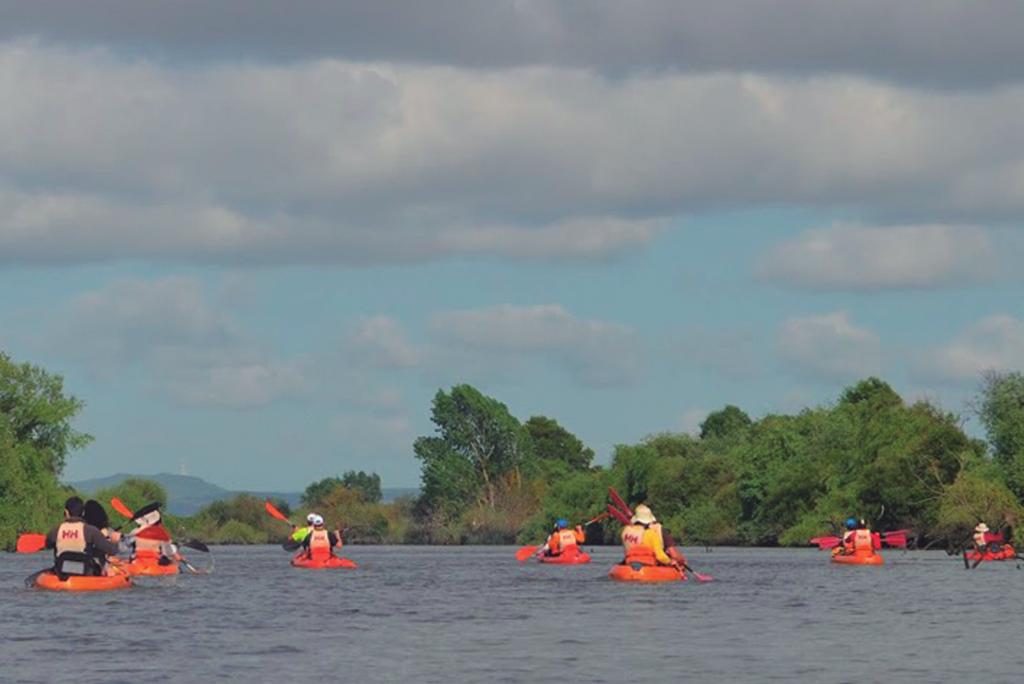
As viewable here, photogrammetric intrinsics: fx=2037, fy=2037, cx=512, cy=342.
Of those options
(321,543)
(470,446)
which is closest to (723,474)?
(470,446)

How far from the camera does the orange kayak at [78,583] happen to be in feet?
173

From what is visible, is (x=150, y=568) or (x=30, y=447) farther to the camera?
(x=30, y=447)

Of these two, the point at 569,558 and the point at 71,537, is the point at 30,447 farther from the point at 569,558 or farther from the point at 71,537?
the point at 71,537

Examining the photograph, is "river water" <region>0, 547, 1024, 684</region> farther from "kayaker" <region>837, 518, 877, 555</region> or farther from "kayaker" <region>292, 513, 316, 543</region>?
"kayaker" <region>292, 513, 316, 543</region>

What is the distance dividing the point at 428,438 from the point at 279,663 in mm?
162132

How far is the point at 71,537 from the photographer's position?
51.9m

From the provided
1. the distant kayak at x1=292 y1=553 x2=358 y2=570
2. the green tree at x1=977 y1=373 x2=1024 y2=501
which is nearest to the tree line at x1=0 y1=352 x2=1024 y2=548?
the green tree at x1=977 y1=373 x2=1024 y2=501

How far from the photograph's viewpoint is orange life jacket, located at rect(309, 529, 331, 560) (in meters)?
79.8

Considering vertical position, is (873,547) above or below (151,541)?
above

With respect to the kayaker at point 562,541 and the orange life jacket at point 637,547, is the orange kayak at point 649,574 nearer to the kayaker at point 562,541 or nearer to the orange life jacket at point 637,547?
the orange life jacket at point 637,547

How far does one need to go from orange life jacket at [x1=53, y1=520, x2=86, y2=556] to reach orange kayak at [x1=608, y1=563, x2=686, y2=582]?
17.7 meters

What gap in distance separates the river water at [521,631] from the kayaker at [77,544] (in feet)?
3.15

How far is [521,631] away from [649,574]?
20.9 m

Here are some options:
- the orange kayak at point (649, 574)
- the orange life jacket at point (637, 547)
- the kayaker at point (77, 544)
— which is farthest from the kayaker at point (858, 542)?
the kayaker at point (77, 544)
